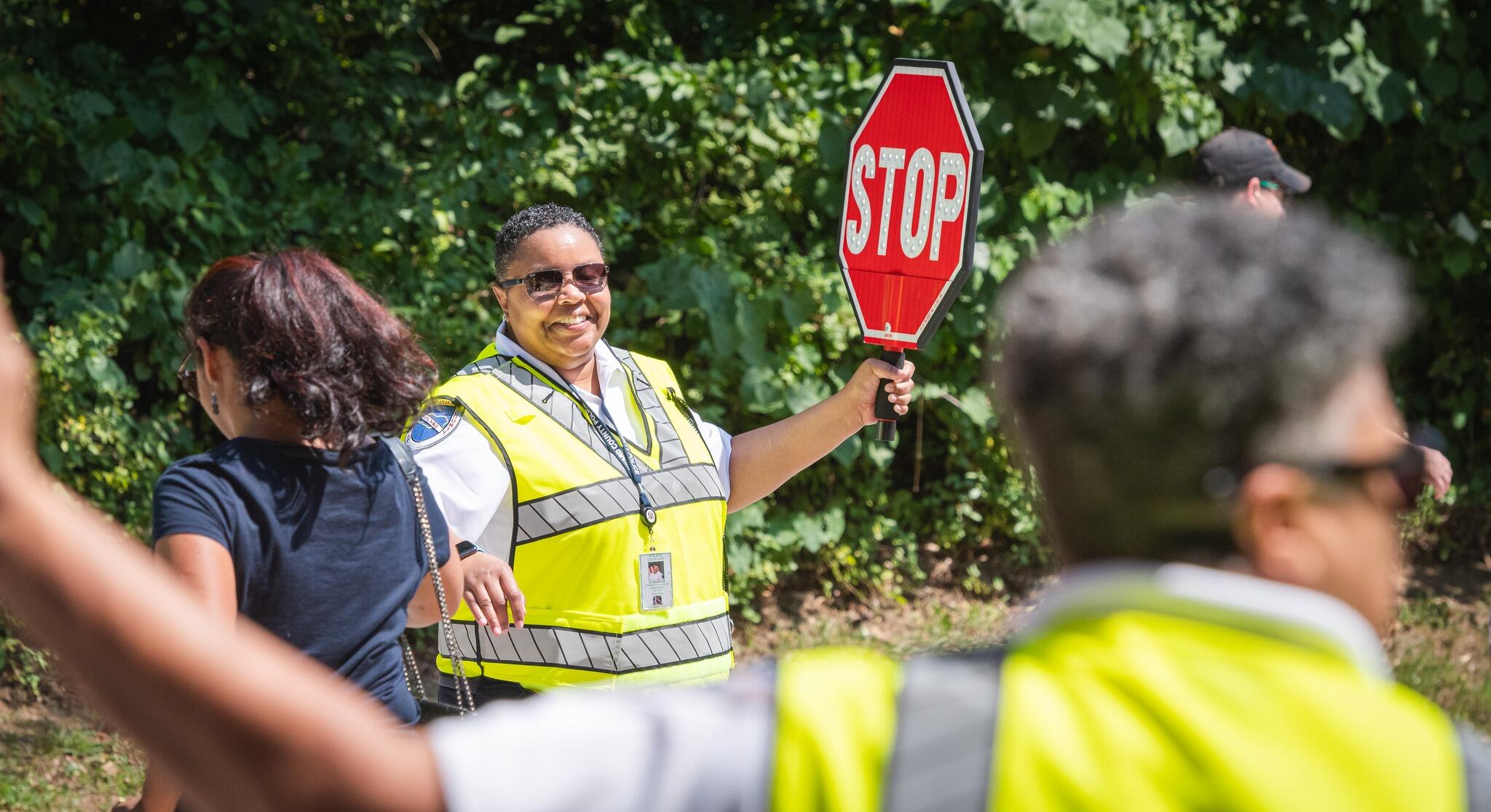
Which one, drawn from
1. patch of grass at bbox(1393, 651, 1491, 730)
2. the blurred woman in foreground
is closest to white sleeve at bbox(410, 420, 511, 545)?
the blurred woman in foreground

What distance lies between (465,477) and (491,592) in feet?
0.96

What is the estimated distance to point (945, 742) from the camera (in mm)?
777

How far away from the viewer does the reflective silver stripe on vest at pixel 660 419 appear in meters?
2.70

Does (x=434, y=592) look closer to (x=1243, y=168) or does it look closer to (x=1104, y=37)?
(x=1243, y=168)

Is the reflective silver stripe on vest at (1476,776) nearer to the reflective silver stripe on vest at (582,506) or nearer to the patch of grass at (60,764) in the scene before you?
the reflective silver stripe on vest at (582,506)

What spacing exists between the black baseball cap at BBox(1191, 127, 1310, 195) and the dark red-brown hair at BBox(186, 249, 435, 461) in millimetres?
2590

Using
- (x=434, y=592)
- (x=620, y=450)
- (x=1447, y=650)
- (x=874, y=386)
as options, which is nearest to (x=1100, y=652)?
(x=434, y=592)

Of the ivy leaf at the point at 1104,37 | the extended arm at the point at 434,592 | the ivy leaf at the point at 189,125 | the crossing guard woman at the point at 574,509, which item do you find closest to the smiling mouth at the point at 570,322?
the crossing guard woman at the point at 574,509

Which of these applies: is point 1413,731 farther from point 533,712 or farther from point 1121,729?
point 533,712

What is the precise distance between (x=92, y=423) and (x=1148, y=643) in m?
4.38

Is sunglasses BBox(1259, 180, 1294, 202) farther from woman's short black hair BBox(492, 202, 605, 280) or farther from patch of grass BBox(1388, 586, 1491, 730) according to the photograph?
patch of grass BBox(1388, 586, 1491, 730)

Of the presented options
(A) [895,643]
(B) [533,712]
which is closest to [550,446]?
(B) [533,712]

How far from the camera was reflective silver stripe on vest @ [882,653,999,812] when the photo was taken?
762 mm

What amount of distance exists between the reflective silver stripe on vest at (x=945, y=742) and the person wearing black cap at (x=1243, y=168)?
10.3ft
